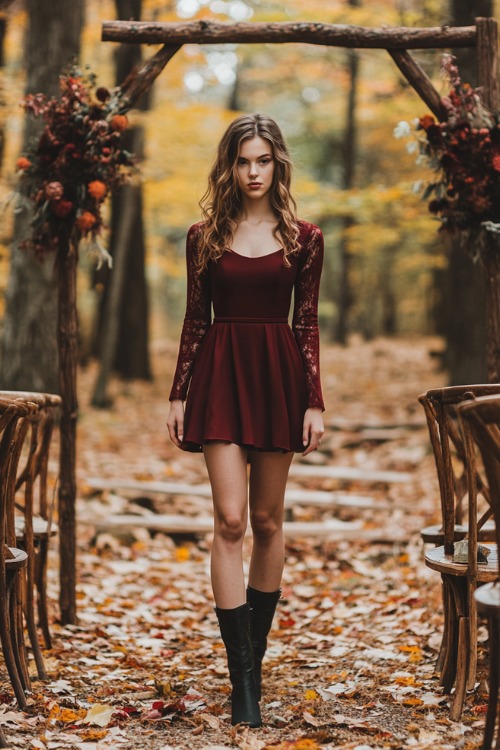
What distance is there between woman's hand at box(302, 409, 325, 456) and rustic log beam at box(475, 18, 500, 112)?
7.91ft

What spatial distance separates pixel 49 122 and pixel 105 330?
24.9 ft

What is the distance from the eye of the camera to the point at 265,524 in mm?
3754

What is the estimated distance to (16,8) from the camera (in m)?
11.9

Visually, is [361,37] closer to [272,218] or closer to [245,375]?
[272,218]

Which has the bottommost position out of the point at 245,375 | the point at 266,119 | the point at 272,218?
the point at 245,375

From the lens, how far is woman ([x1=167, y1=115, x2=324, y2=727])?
11.5 ft

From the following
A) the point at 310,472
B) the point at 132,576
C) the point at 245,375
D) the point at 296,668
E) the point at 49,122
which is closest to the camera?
the point at 245,375

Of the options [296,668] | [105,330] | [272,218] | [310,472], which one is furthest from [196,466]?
[272,218]

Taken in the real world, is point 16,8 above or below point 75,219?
above

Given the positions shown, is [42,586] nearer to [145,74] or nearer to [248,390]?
[248,390]

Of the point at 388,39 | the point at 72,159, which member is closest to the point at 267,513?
the point at 72,159

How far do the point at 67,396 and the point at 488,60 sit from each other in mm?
3052

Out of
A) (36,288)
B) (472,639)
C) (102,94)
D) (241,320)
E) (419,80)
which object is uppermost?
(419,80)

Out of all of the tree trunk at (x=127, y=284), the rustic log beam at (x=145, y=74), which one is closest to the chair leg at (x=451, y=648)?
the rustic log beam at (x=145, y=74)
